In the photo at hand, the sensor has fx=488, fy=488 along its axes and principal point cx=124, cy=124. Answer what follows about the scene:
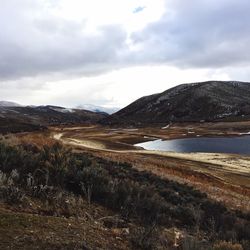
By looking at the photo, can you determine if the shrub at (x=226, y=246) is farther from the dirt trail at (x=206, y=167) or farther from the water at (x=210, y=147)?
the water at (x=210, y=147)

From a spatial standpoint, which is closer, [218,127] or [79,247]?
[79,247]

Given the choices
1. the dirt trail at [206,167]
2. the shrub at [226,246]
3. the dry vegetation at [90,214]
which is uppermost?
the dry vegetation at [90,214]

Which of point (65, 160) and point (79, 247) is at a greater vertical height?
point (65, 160)

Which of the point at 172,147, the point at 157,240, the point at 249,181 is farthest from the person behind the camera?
the point at 172,147

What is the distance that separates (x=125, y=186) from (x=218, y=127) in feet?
355

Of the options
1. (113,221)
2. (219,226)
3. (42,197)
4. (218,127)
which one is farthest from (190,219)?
(218,127)

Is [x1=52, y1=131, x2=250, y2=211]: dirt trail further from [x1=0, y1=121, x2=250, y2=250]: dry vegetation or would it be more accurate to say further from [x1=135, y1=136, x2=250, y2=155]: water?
[x1=0, y1=121, x2=250, y2=250]: dry vegetation

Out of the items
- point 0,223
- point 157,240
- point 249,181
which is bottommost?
point 249,181

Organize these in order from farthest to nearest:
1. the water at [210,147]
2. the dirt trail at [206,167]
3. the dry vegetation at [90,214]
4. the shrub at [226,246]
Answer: the water at [210,147]
the dirt trail at [206,167]
the shrub at [226,246]
the dry vegetation at [90,214]

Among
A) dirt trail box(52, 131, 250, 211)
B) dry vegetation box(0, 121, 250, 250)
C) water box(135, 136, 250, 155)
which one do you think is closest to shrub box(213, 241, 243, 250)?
dry vegetation box(0, 121, 250, 250)

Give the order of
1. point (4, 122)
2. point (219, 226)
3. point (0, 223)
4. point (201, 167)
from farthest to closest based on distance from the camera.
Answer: point (4, 122), point (201, 167), point (219, 226), point (0, 223)

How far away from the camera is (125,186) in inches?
562

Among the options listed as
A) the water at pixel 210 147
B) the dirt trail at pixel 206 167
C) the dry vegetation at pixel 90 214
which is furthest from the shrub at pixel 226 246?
the water at pixel 210 147

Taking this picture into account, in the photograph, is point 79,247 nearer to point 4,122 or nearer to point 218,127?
point 4,122
